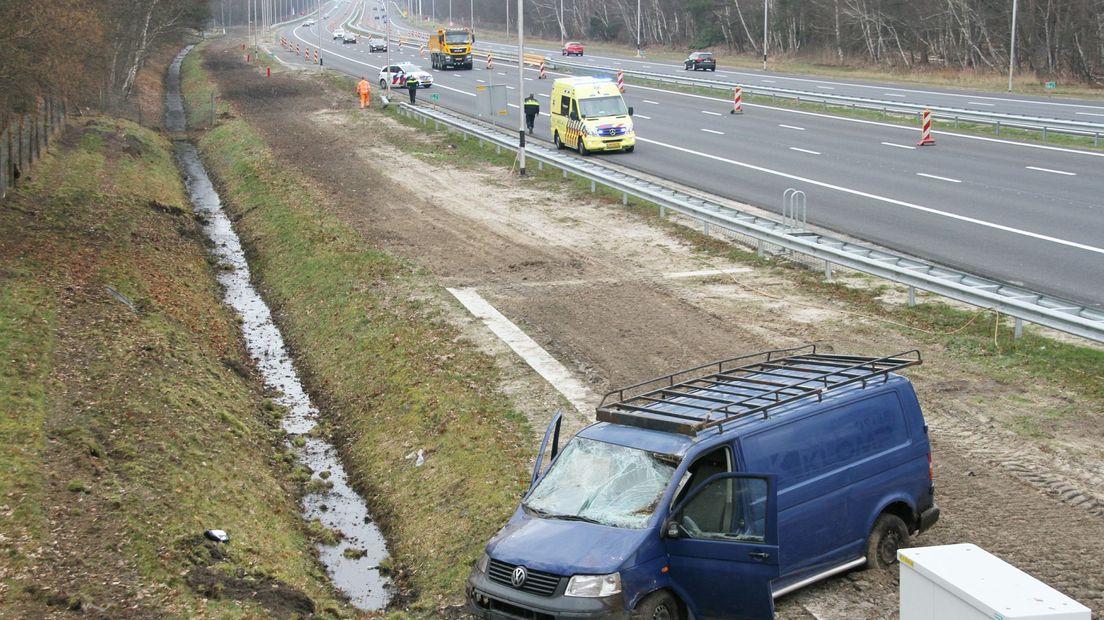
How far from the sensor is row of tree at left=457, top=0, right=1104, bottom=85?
62.0 meters

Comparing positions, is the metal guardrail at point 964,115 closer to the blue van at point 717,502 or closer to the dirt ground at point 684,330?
the dirt ground at point 684,330

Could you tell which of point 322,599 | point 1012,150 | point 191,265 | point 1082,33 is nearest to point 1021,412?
point 322,599

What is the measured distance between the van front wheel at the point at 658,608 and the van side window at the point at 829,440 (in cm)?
120

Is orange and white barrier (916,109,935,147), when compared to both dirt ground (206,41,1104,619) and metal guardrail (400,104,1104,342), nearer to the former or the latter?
metal guardrail (400,104,1104,342)

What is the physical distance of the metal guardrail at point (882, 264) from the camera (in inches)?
579

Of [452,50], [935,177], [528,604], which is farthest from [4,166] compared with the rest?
[452,50]

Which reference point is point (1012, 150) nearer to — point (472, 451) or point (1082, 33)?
point (472, 451)

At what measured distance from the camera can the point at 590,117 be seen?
3728 cm

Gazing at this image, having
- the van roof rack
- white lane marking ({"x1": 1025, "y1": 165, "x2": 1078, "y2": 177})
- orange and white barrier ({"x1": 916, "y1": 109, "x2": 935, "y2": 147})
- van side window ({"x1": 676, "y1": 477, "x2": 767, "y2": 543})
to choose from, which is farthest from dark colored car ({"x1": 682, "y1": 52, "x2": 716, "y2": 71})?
van side window ({"x1": 676, "y1": 477, "x2": 767, "y2": 543})

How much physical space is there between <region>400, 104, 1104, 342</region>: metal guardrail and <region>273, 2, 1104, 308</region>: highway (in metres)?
1.84

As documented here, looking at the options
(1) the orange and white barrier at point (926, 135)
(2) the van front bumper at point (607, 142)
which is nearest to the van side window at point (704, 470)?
(2) the van front bumper at point (607, 142)

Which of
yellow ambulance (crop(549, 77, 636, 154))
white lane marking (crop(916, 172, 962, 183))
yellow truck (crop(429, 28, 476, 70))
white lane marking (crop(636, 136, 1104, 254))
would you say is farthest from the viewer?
yellow truck (crop(429, 28, 476, 70))

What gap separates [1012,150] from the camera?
3400 cm

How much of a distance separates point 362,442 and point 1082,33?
5706cm
